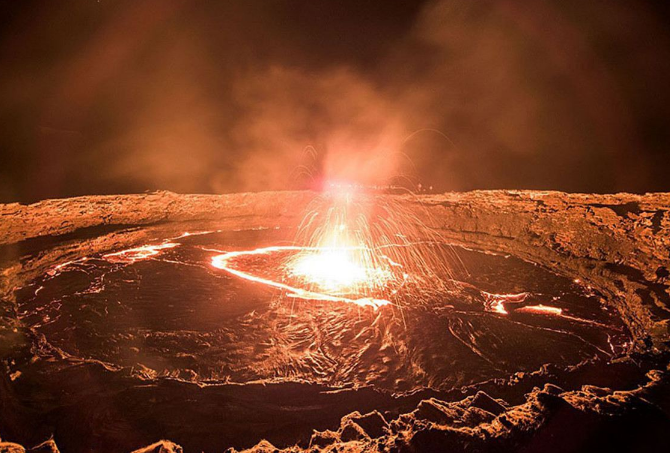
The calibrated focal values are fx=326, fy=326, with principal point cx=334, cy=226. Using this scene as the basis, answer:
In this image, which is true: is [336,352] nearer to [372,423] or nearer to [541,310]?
[372,423]

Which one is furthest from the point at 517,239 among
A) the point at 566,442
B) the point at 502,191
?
the point at 566,442

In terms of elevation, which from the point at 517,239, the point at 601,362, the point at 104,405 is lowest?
the point at 104,405

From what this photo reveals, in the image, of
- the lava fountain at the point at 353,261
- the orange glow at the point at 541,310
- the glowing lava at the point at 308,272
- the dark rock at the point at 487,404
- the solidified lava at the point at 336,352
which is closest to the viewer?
the solidified lava at the point at 336,352

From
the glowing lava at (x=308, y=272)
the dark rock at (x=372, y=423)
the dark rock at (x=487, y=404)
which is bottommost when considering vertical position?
the dark rock at (x=372, y=423)

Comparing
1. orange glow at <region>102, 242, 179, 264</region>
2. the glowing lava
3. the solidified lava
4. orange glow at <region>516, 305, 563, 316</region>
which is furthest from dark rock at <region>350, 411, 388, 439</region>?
orange glow at <region>102, 242, 179, 264</region>

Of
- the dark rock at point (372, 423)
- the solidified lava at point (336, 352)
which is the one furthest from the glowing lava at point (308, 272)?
the dark rock at point (372, 423)

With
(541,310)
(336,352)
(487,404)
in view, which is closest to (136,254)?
(336,352)

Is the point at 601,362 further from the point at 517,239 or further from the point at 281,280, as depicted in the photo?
the point at 517,239

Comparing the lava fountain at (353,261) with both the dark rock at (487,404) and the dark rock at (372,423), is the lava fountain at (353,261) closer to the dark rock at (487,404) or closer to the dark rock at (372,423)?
the dark rock at (487,404)
